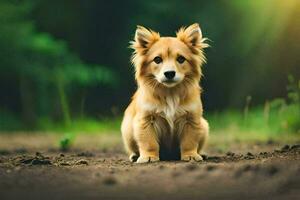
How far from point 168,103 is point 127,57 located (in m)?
9.34

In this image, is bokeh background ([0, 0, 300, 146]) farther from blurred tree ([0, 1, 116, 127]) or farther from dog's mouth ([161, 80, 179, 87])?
dog's mouth ([161, 80, 179, 87])

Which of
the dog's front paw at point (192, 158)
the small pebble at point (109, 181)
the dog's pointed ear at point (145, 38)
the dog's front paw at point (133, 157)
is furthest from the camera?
the dog's front paw at point (133, 157)

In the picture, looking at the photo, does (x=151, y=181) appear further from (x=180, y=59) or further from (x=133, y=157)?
(x=133, y=157)

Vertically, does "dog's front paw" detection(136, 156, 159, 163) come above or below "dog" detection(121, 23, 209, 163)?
below

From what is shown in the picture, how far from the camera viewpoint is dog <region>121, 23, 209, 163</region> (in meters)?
6.52

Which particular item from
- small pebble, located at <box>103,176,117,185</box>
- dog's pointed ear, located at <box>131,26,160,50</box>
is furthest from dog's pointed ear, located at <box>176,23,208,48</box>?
small pebble, located at <box>103,176,117,185</box>

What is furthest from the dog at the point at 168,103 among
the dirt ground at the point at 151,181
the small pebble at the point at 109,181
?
the small pebble at the point at 109,181

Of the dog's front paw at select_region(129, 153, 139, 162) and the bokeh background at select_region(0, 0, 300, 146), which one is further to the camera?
the bokeh background at select_region(0, 0, 300, 146)

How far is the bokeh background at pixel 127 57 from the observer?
14977 mm

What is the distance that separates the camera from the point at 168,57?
653 centimetres

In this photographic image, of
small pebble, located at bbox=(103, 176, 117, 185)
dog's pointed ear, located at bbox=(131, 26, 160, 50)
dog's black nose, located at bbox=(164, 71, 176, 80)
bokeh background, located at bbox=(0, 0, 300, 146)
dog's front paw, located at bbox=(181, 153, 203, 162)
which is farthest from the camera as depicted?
bokeh background, located at bbox=(0, 0, 300, 146)

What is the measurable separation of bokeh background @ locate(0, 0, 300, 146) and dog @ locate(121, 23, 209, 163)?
771 centimetres

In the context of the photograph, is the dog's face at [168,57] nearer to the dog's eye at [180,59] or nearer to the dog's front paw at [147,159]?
the dog's eye at [180,59]

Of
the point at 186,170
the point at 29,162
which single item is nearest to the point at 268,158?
the point at 186,170
